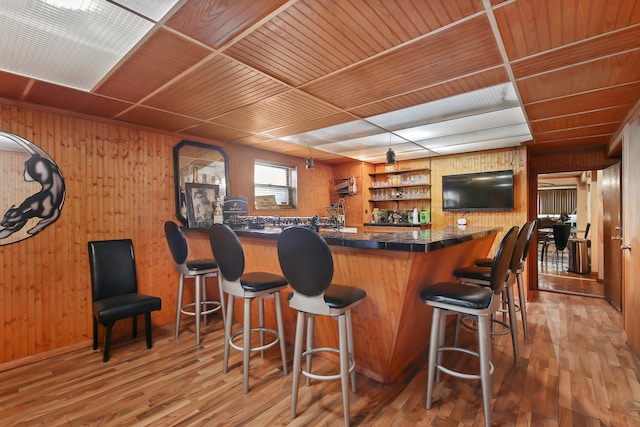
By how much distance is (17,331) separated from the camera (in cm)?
289

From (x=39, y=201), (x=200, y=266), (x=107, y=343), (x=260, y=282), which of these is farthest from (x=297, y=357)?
(x=39, y=201)

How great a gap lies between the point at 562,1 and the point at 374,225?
A: 516cm

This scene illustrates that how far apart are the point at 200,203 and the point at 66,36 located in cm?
248

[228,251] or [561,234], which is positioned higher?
[228,251]

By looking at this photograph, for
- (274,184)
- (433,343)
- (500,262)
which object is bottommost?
(433,343)

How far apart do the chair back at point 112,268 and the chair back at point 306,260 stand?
7.90 feet

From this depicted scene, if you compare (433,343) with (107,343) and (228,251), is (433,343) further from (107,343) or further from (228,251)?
(107,343)

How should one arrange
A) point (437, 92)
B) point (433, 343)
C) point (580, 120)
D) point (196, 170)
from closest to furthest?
1. point (433, 343)
2. point (437, 92)
3. point (580, 120)
4. point (196, 170)

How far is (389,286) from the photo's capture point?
220cm

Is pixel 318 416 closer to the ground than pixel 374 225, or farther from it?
closer to the ground

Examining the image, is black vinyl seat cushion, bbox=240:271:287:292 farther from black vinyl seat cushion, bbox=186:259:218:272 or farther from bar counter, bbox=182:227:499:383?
black vinyl seat cushion, bbox=186:259:218:272

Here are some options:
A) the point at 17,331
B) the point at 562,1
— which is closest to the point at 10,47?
the point at 17,331

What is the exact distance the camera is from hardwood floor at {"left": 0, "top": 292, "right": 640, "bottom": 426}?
202 centimetres

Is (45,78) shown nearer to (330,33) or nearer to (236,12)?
(236,12)
